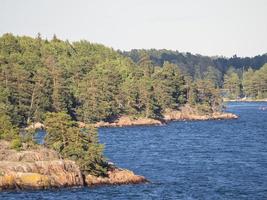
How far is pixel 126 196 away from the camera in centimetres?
8181

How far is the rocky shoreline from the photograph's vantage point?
82312mm

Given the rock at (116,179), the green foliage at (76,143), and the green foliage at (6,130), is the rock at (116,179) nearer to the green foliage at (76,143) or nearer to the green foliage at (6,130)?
the green foliage at (76,143)

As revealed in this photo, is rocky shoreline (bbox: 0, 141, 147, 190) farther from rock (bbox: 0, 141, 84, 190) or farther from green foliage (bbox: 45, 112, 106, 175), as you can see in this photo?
green foliage (bbox: 45, 112, 106, 175)

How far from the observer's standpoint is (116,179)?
89750 mm

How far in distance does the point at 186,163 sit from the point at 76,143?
3175cm

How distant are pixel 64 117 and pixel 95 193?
1675 cm

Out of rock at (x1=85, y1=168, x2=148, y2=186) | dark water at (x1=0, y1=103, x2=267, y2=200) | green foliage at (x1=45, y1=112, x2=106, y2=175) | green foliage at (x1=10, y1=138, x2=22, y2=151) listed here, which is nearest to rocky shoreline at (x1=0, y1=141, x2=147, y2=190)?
rock at (x1=85, y1=168, x2=148, y2=186)

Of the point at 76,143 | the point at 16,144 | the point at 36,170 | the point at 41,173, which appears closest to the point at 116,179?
the point at 76,143

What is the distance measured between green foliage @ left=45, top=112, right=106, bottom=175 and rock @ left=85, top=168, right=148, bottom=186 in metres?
1.10

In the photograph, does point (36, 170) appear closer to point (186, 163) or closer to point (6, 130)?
point (6, 130)

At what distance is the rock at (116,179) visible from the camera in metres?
87.9

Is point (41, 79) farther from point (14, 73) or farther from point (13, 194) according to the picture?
point (13, 194)

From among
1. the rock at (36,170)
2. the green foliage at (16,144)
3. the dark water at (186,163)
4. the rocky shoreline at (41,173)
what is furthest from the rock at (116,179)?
the green foliage at (16,144)

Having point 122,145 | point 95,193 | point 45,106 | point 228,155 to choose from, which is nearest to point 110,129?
point 45,106
